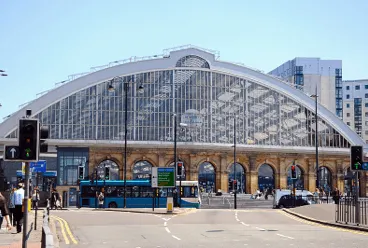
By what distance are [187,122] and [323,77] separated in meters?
81.3

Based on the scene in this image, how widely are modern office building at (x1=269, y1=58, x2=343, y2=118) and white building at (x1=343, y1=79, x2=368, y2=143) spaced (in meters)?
5.04

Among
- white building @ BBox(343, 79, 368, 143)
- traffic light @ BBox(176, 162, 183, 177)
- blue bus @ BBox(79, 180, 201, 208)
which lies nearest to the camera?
traffic light @ BBox(176, 162, 183, 177)

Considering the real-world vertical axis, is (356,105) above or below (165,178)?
above

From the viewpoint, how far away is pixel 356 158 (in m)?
27.9

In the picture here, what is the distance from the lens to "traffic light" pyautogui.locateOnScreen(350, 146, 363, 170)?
91.2 feet

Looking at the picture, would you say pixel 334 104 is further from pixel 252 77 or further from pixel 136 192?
pixel 136 192

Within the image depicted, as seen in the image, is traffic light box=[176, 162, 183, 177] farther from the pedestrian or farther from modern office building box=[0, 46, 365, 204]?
the pedestrian

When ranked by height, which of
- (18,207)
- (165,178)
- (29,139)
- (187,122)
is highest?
(187,122)

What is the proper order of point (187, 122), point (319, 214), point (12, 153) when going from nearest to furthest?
point (12, 153)
point (319, 214)
point (187, 122)

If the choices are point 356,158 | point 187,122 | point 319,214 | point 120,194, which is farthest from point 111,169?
point 356,158

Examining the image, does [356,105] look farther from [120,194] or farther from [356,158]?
[356,158]

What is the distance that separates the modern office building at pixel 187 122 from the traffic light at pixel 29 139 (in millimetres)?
62291

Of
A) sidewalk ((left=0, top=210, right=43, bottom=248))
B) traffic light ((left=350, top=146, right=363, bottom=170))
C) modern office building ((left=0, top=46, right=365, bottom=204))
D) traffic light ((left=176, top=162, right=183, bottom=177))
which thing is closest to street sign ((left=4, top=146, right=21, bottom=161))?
sidewalk ((left=0, top=210, right=43, bottom=248))

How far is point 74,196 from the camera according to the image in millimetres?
70875
